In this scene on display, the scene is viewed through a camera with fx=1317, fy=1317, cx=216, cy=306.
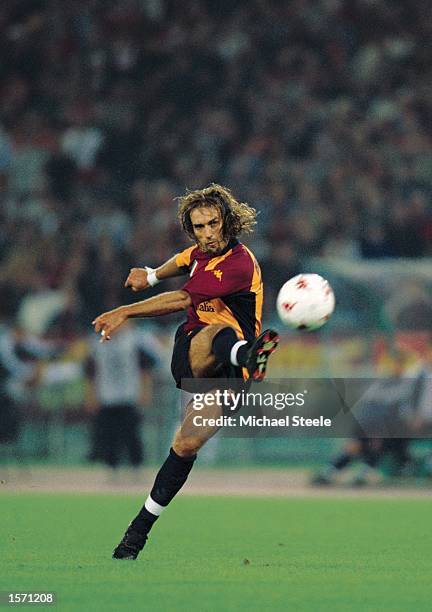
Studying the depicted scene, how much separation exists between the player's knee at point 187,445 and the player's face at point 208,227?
99 cm

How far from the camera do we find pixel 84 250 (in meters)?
17.3

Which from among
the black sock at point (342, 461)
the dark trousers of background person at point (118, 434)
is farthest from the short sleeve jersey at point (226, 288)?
the dark trousers of background person at point (118, 434)

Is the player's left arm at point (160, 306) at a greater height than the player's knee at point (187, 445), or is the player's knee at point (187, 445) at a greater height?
the player's left arm at point (160, 306)

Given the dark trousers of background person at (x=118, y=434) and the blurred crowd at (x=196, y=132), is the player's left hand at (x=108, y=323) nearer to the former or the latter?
the dark trousers of background person at (x=118, y=434)

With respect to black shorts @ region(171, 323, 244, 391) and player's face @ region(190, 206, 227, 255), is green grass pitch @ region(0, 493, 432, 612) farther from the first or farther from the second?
player's face @ region(190, 206, 227, 255)

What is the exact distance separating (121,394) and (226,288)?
26.0 ft

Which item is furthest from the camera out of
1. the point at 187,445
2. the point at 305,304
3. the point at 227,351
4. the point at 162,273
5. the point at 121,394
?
the point at 121,394

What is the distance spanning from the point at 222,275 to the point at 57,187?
12028 mm

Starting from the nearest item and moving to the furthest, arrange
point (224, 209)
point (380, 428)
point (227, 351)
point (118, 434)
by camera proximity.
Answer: point (227, 351) < point (224, 209) < point (380, 428) < point (118, 434)

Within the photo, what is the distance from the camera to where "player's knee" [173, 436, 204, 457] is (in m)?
6.49

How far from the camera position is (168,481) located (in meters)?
6.57

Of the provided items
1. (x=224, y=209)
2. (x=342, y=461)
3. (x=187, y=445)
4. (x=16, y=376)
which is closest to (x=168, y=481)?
(x=187, y=445)

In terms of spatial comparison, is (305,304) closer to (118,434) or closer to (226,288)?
(226,288)

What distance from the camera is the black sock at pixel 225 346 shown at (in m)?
6.65
